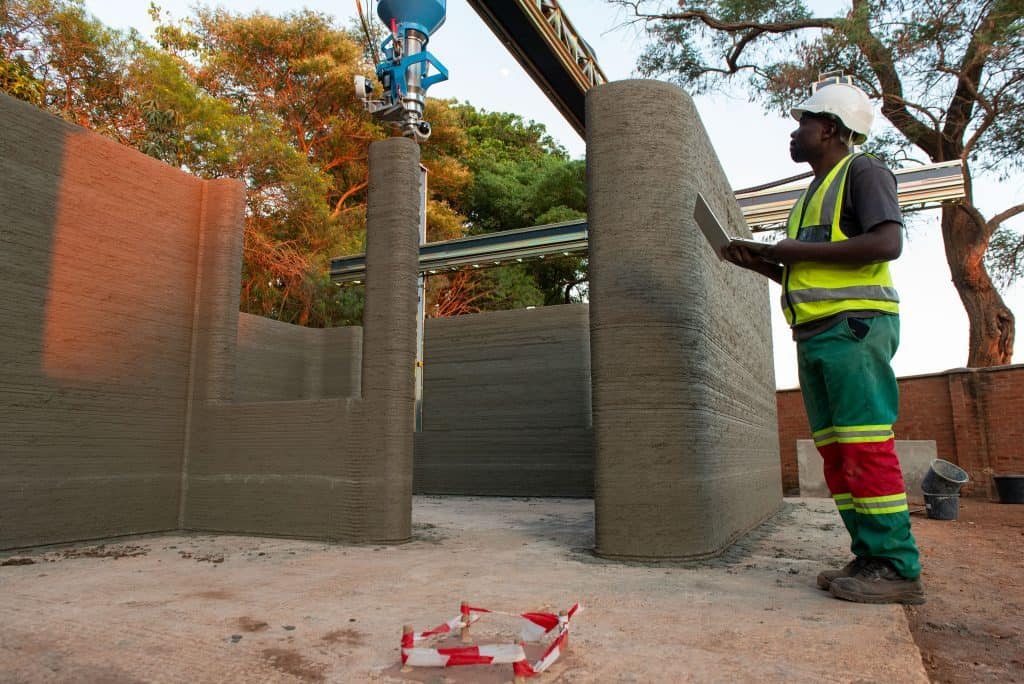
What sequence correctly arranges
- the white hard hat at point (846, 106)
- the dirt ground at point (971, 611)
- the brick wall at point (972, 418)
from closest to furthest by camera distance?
the dirt ground at point (971, 611)
the white hard hat at point (846, 106)
the brick wall at point (972, 418)

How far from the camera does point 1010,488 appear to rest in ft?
33.9

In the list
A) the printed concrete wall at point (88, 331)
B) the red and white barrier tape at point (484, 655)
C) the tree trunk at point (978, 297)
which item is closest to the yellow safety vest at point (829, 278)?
the red and white barrier tape at point (484, 655)

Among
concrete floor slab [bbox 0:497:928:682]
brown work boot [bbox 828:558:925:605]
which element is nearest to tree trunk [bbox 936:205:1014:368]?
concrete floor slab [bbox 0:497:928:682]

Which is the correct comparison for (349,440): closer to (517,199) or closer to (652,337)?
(652,337)

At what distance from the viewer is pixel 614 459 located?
13.5 feet

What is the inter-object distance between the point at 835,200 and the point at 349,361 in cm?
1000

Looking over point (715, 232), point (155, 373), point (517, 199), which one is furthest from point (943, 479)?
point (517, 199)

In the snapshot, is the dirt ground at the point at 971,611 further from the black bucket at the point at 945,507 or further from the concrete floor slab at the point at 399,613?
the black bucket at the point at 945,507

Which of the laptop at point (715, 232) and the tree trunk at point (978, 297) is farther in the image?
the tree trunk at point (978, 297)

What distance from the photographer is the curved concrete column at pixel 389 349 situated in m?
4.95

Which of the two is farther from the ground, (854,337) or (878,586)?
(854,337)

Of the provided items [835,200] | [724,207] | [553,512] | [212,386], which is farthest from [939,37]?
[212,386]

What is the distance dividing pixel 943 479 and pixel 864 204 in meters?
6.66

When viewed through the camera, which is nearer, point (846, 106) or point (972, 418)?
point (846, 106)
